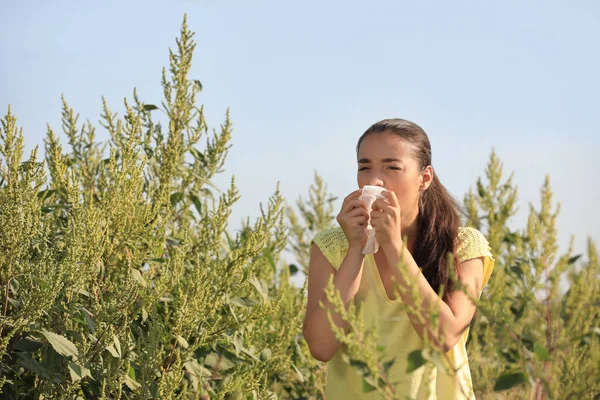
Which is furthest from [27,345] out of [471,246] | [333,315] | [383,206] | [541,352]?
[541,352]

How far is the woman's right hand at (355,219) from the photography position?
8.45ft

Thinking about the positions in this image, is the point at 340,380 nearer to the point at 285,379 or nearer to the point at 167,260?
the point at 167,260

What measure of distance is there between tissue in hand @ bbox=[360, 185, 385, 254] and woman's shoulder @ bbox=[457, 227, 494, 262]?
428mm

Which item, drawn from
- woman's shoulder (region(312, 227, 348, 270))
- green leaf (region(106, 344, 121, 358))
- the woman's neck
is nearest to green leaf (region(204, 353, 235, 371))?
green leaf (region(106, 344, 121, 358))

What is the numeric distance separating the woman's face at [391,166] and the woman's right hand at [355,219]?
189mm

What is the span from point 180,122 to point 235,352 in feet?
3.50

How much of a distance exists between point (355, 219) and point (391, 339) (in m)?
0.44

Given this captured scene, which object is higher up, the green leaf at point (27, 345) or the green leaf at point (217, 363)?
the green leaf at point (27, 345)

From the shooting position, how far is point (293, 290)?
202 inches

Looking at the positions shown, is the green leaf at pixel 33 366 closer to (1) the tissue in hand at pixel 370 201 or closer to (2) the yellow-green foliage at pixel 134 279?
(2) the yellow-green foliage at pixel 134 279

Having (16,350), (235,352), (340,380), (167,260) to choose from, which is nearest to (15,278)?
(16,350)

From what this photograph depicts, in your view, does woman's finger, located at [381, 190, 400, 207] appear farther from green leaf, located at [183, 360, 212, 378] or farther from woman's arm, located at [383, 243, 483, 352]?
green leaf, located at [183, 360, 212, 378]

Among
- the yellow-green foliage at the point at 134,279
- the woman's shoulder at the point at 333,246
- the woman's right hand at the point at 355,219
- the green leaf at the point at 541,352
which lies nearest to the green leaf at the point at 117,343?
the yellow-green foliage at the point at 134,279

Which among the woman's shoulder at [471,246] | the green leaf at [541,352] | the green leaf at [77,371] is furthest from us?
the woman's shoulder at [471,246]
